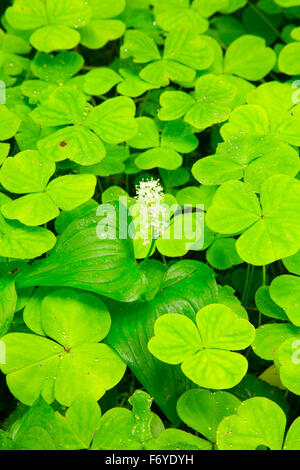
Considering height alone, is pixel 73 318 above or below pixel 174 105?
below

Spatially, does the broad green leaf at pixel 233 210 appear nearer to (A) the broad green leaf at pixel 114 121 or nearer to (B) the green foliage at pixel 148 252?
(B) the green foliage at pixel 148 252

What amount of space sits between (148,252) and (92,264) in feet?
0.61

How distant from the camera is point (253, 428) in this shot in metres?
1.18

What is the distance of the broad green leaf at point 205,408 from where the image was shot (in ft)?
4.05

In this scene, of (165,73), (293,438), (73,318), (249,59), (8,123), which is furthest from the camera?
(249,59)

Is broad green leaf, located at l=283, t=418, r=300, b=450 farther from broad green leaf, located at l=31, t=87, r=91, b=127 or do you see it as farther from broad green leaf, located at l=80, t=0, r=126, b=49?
broad green leaf, located at l=80, t=0, r=126, b=49

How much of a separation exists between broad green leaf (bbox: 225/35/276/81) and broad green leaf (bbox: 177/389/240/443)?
4.64 ft

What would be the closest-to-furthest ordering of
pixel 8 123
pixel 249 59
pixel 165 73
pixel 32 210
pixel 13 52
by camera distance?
1. pixel 32 210
2. pixel 8 123
3. pixel 165 73
4. pixel 249 59
5. pixel 13 52

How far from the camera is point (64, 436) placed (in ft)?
3.85

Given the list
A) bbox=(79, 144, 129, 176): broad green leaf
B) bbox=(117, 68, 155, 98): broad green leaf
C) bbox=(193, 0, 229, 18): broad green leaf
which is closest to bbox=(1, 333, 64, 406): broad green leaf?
bbox=(79, 144, 129, 176): broad green leaf

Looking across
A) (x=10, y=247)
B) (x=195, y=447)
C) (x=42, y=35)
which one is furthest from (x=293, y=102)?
(x=195, y=447)

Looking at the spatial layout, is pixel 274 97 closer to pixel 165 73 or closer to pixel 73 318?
pixel 165 73

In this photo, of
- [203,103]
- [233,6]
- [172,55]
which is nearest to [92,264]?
[203,103]
